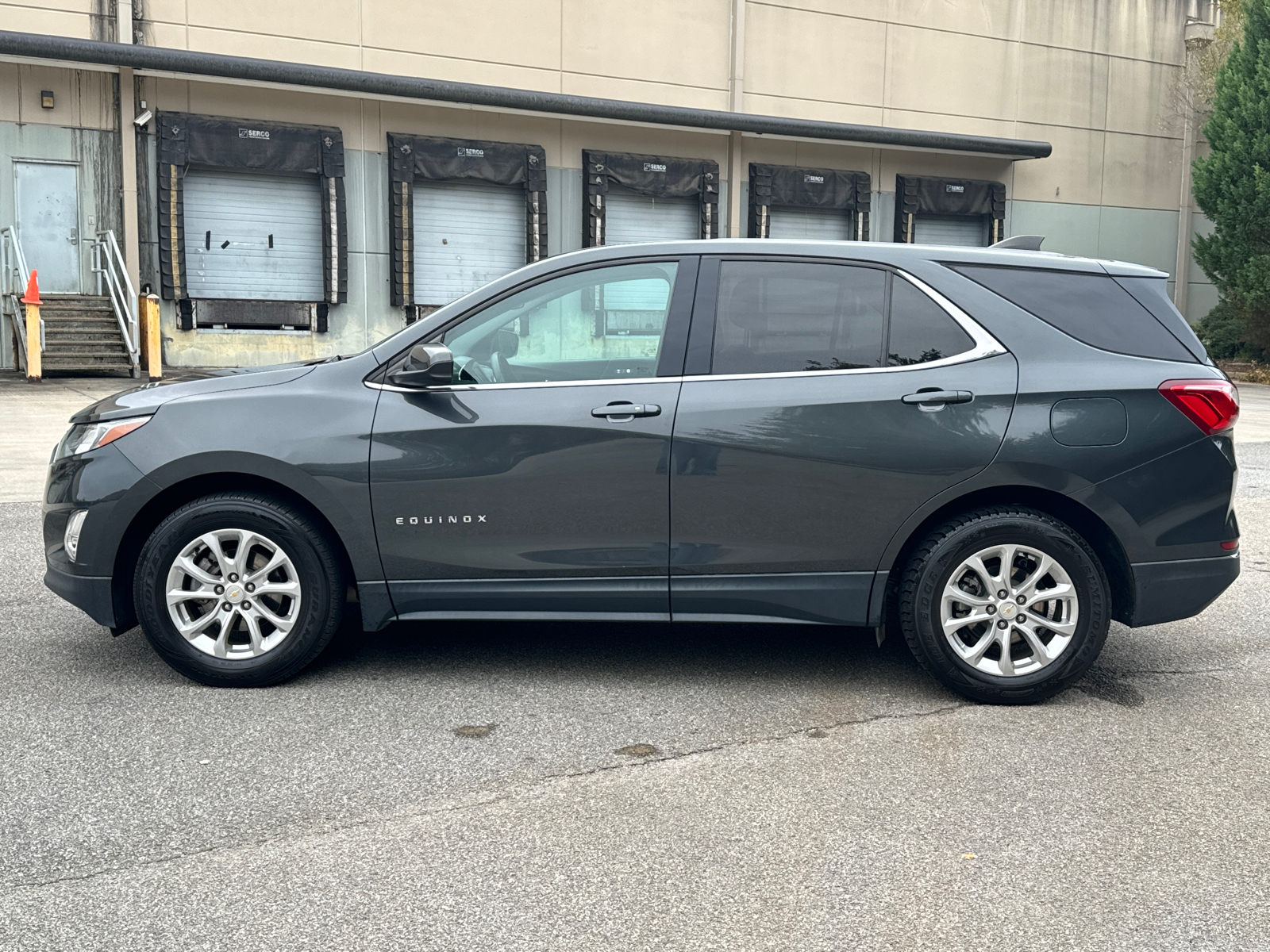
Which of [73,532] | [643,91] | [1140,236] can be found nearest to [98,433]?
[73,532]

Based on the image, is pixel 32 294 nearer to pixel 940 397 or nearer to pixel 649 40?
pixel 649 40

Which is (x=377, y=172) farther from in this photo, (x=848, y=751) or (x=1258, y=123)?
(x=848, y=751)

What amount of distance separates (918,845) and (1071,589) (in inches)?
62.6

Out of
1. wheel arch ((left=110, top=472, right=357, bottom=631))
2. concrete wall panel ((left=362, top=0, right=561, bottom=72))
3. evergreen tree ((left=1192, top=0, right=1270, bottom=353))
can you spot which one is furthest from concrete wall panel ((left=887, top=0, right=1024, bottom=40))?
wheel arch ((left=110, top=472, right=357, bottom=631))

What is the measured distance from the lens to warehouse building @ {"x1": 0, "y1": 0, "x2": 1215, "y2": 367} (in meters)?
19.3

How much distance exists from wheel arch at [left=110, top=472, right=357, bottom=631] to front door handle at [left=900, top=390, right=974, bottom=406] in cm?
217

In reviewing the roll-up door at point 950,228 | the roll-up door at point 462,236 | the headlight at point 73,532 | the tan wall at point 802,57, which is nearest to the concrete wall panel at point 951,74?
the tan wall at point 802,57

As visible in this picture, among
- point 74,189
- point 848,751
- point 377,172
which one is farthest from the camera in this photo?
point 377,172

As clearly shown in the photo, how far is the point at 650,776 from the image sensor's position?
3918 mm

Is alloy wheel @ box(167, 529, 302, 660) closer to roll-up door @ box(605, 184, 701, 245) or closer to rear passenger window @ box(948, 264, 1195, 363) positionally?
rear passenger window @ box(948, 264, 1195, 363)

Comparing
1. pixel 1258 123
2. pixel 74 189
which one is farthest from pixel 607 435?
pixel 1258 123

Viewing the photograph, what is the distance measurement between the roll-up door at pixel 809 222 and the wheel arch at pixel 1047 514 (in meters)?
20.1

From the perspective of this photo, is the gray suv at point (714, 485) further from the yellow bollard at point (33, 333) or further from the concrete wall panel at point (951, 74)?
the concrete wall panel at point (951, 74)

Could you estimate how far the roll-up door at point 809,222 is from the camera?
24.7 m
